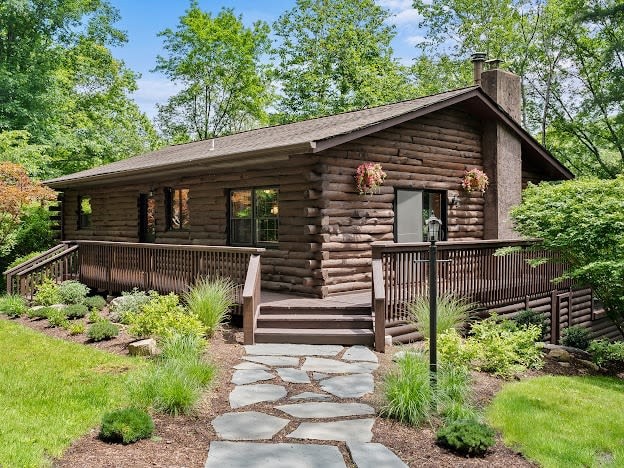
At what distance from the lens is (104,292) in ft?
43.4

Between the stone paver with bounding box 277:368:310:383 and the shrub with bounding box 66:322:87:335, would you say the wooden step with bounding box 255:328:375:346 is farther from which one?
the shrub with bounding box 66:322:87:335

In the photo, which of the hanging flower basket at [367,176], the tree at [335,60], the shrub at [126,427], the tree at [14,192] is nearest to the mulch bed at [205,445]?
the shrub at [126,427]

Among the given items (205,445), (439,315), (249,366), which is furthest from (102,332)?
(439,315)

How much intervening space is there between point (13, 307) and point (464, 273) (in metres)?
8.88

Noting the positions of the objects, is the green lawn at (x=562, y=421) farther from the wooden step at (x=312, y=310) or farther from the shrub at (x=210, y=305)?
the shrub at (x=210, y=305)

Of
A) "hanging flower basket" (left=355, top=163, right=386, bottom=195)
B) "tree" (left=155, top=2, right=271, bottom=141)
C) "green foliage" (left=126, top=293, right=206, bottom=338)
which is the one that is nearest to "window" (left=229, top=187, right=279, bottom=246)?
"hanging flower basket" (left=355, top=163, right=386, bottom=195)

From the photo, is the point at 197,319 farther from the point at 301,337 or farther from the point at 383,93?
the point at 383,93

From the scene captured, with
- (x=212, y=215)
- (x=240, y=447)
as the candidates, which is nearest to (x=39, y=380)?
(x=240, y=447)

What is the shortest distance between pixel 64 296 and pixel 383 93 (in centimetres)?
2241

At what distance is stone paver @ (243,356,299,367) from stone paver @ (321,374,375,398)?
0.78 m

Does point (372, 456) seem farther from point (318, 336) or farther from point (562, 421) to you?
point (318, 336)

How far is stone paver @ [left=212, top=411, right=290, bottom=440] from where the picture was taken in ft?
14.4

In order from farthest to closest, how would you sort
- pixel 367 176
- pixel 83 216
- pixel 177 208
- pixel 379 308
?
pixel 83 216
pixel 177 208
pixel 367 176
pixel 379 308

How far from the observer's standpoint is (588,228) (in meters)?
7.98
